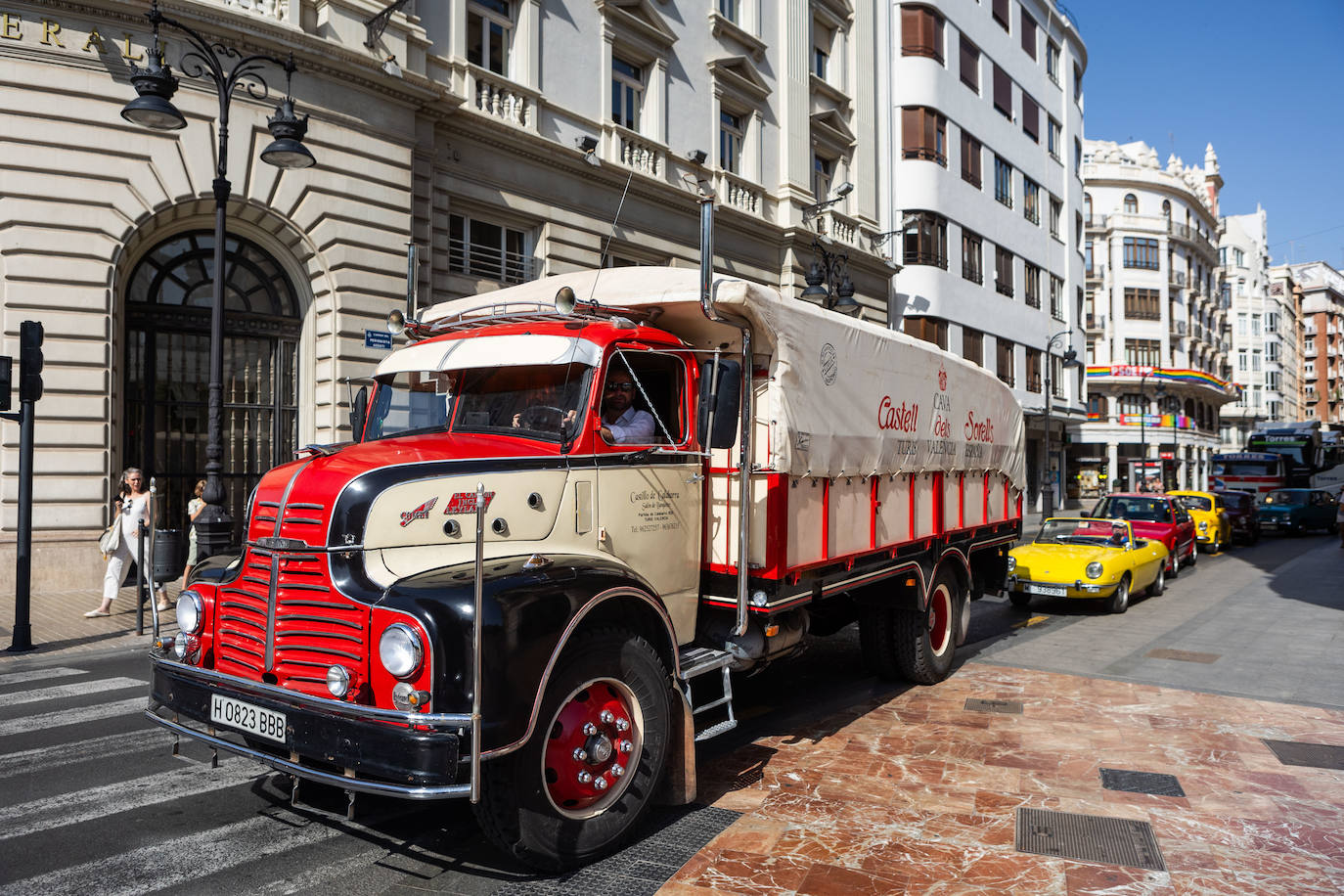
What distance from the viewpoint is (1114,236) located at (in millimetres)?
61781

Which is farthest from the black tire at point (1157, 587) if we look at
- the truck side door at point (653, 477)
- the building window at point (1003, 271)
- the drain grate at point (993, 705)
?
the building window at point (1003, 271)

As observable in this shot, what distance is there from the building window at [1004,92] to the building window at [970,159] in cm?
304

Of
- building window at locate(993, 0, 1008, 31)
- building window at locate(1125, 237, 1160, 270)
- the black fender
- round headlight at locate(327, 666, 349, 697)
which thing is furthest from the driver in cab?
building window at locate(1125, 237, 1160, 270)

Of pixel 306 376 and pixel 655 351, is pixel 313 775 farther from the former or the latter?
pixel 306 376

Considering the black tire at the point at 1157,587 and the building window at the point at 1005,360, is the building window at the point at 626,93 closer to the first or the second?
the black tire at the point at 1157,587

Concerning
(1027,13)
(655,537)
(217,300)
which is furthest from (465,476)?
(1027,13)

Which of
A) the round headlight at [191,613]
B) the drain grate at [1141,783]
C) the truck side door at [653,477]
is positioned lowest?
the drain grate at [1141,783]

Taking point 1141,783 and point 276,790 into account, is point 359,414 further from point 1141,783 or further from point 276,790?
point 1141,783

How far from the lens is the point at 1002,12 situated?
36844 mm

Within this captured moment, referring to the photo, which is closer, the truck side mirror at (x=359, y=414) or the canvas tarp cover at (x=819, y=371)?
the canvas tarp cover at (x=819, y=371)

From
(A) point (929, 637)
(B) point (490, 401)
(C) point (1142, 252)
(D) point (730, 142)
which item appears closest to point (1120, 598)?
(A) point (929, 637)

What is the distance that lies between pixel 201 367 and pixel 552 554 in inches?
487

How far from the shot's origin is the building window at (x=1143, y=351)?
2426 inches

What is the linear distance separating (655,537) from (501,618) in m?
1.60
